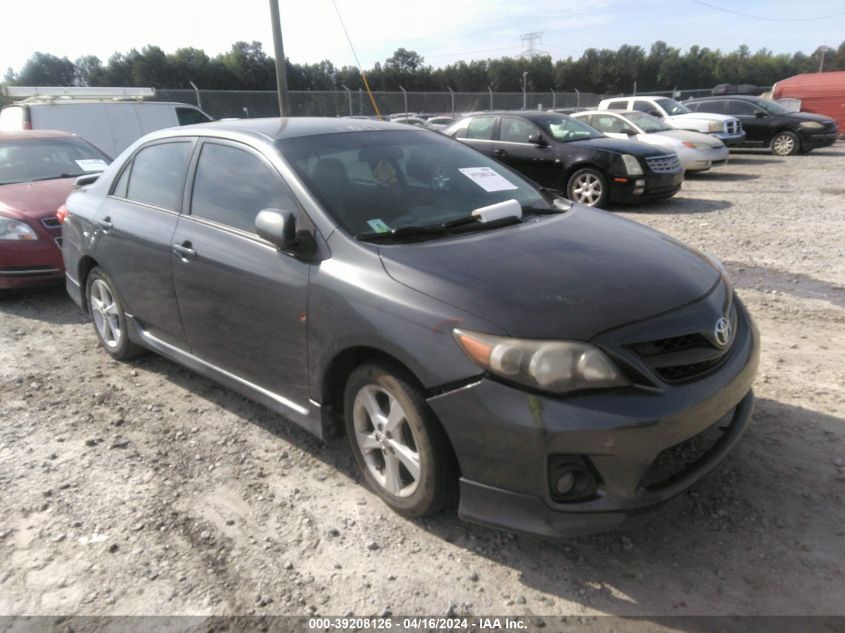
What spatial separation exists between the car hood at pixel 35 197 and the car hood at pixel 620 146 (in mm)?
6934

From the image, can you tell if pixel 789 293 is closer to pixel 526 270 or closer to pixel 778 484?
pixel 778 484

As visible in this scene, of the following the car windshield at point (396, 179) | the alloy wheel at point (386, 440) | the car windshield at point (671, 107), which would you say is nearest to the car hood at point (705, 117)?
the car windshield at point (671, 107)

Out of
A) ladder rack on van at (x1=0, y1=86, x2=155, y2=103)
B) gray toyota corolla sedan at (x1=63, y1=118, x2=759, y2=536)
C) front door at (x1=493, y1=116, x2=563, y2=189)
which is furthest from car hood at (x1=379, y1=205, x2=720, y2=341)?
ladder rack on van at (x1=0, y1=86, x2=155, y2=103)

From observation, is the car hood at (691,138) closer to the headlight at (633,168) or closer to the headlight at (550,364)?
the headlight at (633,168)

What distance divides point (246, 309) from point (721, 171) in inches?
551

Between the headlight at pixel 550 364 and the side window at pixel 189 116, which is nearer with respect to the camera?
the headlight at pixel 550 364

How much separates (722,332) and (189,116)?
13.0 meters

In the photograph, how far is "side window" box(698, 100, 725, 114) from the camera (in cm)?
1708

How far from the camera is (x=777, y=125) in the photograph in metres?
16.6

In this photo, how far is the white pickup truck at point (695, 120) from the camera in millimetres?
15227

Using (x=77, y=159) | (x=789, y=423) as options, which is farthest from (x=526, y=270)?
(x=77, y=159)

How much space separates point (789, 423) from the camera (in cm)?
334

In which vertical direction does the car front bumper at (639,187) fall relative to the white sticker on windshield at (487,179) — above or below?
below

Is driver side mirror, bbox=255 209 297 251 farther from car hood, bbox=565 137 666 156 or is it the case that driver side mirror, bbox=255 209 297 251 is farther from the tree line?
the tree line
